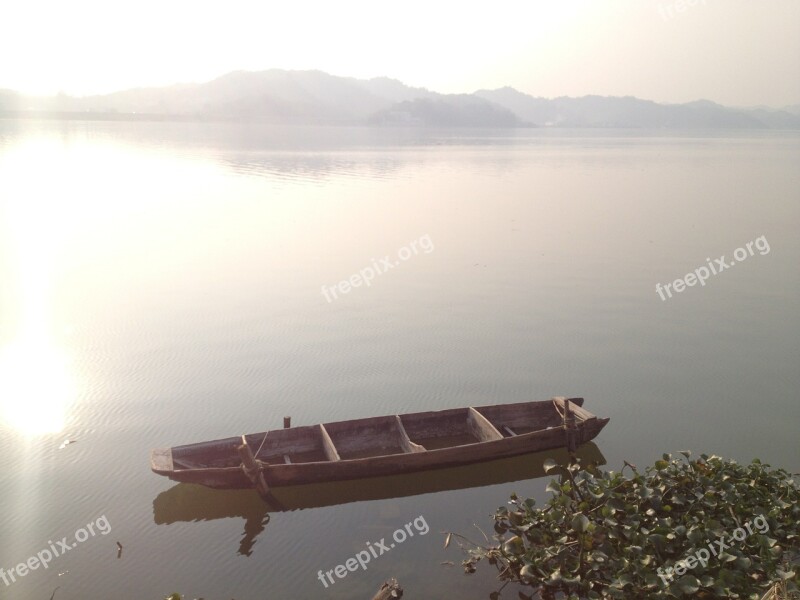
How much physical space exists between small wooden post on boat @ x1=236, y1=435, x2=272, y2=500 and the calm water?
54cm

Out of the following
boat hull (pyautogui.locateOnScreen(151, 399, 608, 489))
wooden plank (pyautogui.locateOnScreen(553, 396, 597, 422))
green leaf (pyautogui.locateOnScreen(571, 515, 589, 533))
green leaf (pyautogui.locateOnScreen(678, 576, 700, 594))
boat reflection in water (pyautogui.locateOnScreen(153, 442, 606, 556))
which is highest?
green leaf (pyautogui.locateOnScreen(571, 515, 589, 533))

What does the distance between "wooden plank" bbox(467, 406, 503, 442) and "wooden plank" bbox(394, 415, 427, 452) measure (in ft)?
4.49

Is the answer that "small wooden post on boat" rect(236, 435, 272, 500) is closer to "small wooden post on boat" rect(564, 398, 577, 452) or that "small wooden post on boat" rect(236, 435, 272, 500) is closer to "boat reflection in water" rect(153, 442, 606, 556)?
"boat reflection in water" rect(153, 442, 606, 556)

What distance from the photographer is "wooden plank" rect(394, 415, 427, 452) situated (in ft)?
41.1

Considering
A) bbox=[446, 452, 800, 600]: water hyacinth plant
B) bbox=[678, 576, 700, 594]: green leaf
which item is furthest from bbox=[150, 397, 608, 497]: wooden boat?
bbox=[678, 576, 700, 594]: green leaf

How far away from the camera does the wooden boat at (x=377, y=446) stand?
11.7 metres

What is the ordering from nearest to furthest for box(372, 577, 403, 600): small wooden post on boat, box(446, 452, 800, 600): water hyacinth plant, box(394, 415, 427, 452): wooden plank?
1. box(446, 452, 800, 600): water hyacinth plant
2. box(372, 577, 403, 600): small wooden post on boat
3. box(394, 415, 427, 452): wooden plank

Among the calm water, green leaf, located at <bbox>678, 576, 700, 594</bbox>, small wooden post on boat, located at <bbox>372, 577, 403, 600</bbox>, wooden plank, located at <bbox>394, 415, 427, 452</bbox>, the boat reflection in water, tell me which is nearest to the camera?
green leaf, located at <bbox>678, 576, 700, 594</bbox>

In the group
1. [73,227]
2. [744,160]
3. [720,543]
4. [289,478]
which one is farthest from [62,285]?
[744,160]

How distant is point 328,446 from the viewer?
12633mm

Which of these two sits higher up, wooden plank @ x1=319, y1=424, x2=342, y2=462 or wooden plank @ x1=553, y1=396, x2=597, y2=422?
wooden plank @ x1=553, y1=396, x2=597, y2=422

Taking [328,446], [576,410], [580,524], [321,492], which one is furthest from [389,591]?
[576,410]

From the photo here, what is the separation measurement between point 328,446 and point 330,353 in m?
5.48

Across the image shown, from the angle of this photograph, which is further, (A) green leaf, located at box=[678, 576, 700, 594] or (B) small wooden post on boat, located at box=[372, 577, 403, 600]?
(B) small wooden post on boat, located at box=[372, 577, 403, 600]
